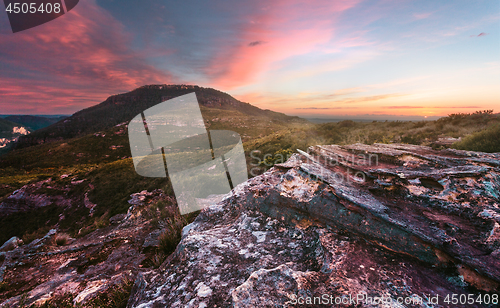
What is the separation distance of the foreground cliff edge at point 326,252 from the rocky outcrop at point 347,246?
0.6 inches

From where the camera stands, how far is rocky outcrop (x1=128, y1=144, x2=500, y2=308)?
2.18 metres

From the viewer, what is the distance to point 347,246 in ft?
9.50

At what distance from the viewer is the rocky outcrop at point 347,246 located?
7.16 ft

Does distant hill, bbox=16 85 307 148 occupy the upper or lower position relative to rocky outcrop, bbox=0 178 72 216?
upper

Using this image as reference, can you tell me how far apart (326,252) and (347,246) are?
0.39 m

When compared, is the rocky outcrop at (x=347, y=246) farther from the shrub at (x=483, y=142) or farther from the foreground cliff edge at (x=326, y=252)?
the shrub at (x=483, y=142)

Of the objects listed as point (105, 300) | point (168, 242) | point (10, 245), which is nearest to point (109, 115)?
point (10, 245)

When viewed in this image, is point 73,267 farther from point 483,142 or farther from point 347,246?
point 483,142

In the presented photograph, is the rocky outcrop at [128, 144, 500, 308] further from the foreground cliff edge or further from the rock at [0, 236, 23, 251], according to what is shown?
the rock at [0, 236, 23, 251]

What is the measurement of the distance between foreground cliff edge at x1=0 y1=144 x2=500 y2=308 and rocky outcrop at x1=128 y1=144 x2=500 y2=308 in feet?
0.05

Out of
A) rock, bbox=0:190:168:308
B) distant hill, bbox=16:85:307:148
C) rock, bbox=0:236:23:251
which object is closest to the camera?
rock, bbox=0:190:168:308

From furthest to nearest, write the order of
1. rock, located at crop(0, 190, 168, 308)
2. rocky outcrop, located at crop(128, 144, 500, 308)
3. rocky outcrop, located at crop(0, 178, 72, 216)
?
rocky outcrop, located at crop(0, 178, 72, 216) < rock, located at crop(0, 190, 168, 308) < rocky outcrop, located at crop(128, 144, 500, 308)

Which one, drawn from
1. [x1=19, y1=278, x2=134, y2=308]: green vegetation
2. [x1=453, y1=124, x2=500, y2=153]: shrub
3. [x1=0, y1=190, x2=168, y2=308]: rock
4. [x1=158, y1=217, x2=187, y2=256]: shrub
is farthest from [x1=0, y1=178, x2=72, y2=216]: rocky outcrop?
[x1=453, y1=124, x2=500, y2=153]: shrub

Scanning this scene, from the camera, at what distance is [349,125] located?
19.7m
